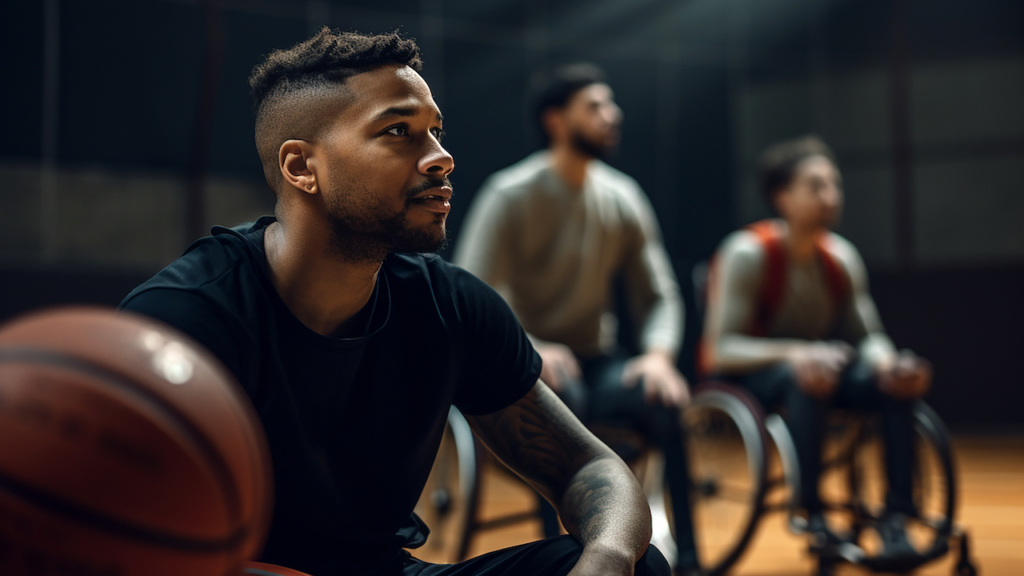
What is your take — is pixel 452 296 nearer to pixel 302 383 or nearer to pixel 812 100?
pixel 302 383

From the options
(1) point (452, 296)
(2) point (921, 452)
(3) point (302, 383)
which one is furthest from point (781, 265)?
(3) point (302, 383)

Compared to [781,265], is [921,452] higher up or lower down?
lower down

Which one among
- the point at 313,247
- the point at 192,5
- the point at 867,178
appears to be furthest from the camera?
the point at 867,178

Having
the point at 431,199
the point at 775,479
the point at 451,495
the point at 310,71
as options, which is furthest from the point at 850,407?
the point at 310,71

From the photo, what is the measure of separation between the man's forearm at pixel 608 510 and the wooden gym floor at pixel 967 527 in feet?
3.44

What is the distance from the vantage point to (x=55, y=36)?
412 cm

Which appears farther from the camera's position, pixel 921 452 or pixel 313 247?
pixel 921 452

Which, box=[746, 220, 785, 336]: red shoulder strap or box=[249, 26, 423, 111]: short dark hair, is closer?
box=[249, 26, 423, 111]: short dark hair

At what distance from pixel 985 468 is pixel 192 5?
4513mm

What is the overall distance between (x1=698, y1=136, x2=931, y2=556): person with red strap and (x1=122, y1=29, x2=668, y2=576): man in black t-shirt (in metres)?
1.54

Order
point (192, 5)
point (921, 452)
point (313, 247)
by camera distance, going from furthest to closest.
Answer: point (192, 5), point (921, 452), point (313, 247)

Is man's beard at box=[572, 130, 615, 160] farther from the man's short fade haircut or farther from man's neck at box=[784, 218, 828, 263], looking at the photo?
the man's short fade haircut

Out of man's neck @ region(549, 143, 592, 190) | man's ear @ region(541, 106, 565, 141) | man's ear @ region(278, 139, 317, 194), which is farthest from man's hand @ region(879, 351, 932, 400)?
man's ear @ region(278, 139, 317, 194)

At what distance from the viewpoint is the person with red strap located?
2518 mm
